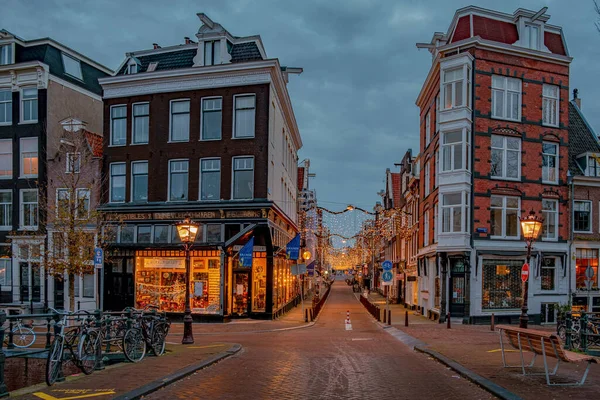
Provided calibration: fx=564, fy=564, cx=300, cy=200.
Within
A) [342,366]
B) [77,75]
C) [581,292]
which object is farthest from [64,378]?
[77,75]

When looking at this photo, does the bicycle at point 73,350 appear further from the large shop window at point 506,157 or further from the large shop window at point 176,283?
the large shop window at point 506,157

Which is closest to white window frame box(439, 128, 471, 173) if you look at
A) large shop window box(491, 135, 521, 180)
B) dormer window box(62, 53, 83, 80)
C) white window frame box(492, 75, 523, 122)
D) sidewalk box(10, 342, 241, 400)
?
large shop window box(491, 135, 521, 180)

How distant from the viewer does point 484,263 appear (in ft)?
98.7

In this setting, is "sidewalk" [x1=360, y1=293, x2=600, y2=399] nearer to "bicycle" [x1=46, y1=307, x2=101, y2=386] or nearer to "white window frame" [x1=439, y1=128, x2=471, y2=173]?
"bicycle" [x1=46, y1=307, x2=101, y2=386]

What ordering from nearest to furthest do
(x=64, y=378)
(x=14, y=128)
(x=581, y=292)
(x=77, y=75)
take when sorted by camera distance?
1. (x=64, y=378)
2. (x=581, y=292)
3. (x=14, y=128)
4. (x=77, y=75)

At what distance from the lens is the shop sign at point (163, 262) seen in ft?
101

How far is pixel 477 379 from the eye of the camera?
451 inches

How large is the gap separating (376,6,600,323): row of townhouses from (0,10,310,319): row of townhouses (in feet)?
31.8

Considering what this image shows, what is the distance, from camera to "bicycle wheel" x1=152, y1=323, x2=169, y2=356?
48.6ft

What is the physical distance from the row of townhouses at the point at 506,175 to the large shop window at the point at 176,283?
1233 centimetres

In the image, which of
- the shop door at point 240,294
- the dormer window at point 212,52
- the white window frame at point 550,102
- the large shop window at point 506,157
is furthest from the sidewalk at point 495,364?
the dormer window at point 212,52

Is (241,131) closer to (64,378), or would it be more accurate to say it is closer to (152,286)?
(152,286)

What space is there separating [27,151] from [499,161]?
28.8 metres

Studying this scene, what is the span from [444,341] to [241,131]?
16.4 meters
